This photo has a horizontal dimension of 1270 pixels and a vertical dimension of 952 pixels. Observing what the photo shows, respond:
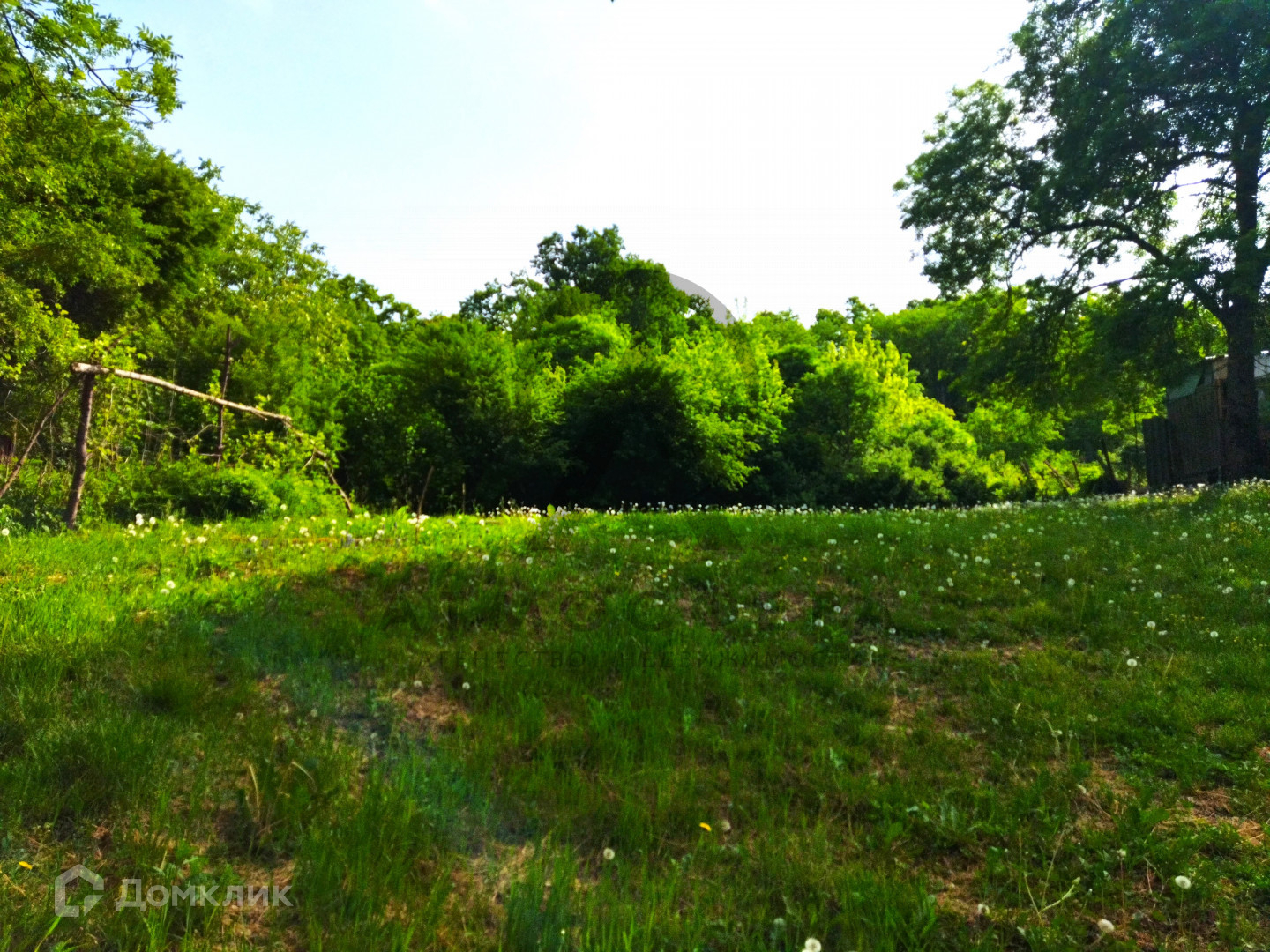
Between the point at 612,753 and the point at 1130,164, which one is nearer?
the point at 612,753

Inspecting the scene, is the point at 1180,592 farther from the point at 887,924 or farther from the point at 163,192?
the point at 163,192

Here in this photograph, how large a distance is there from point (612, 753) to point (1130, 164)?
17.6 metres

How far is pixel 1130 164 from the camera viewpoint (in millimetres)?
15266

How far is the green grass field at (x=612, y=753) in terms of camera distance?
252cm

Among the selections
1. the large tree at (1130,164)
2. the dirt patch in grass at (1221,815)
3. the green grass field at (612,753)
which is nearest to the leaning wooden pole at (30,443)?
the green grass field at (612,753)

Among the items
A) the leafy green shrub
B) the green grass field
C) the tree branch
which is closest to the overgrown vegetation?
the leafy green shrub

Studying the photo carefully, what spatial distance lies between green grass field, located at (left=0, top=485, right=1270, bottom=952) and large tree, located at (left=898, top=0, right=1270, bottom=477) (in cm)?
1184

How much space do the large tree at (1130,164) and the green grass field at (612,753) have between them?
466 inches

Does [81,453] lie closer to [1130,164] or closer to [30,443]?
[30,443]

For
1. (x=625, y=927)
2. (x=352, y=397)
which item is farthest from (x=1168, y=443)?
(x=625, y=927)

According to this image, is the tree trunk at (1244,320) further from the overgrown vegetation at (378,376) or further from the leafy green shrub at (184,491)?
the leafy green shrub at (184,491)

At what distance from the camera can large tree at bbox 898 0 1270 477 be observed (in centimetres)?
1410

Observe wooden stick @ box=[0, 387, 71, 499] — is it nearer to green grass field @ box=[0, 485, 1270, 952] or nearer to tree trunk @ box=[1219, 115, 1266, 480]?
green grass field @ box=[0, 485, 1270, 952]

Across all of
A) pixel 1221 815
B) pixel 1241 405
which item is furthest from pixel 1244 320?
pixel 1221 815
